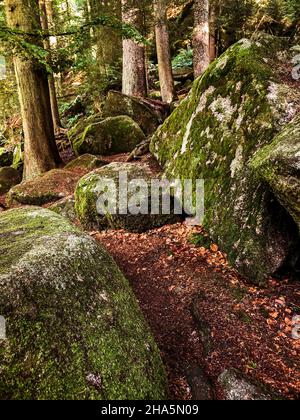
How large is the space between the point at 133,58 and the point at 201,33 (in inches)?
108

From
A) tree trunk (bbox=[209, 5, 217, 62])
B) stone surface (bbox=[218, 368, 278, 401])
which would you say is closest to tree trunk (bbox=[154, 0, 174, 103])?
tree trunk (bbox=[209, 5, 217, 62])

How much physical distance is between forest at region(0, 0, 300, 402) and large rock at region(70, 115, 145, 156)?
167cm

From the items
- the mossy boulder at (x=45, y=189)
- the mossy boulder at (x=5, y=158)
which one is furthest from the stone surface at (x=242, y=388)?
the mossy boulder at (x=5, y=158)

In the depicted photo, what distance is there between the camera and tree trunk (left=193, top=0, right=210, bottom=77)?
10.8 metres

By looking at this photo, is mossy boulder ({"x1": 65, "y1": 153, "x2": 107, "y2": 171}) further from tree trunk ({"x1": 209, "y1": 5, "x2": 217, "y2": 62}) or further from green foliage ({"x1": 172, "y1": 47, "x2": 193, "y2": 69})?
green foliage ({"x1": 172, "y1": 47, "x2": 193, "y2": 69})

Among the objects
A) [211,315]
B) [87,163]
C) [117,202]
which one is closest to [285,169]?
[211,315]

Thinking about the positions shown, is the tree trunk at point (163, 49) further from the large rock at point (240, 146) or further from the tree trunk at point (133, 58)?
the large rock at point (240, 146)

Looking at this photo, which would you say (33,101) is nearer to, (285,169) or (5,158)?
(5,158)

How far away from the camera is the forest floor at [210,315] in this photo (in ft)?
10.7

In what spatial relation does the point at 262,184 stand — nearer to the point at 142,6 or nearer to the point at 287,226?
the point at 287,226
